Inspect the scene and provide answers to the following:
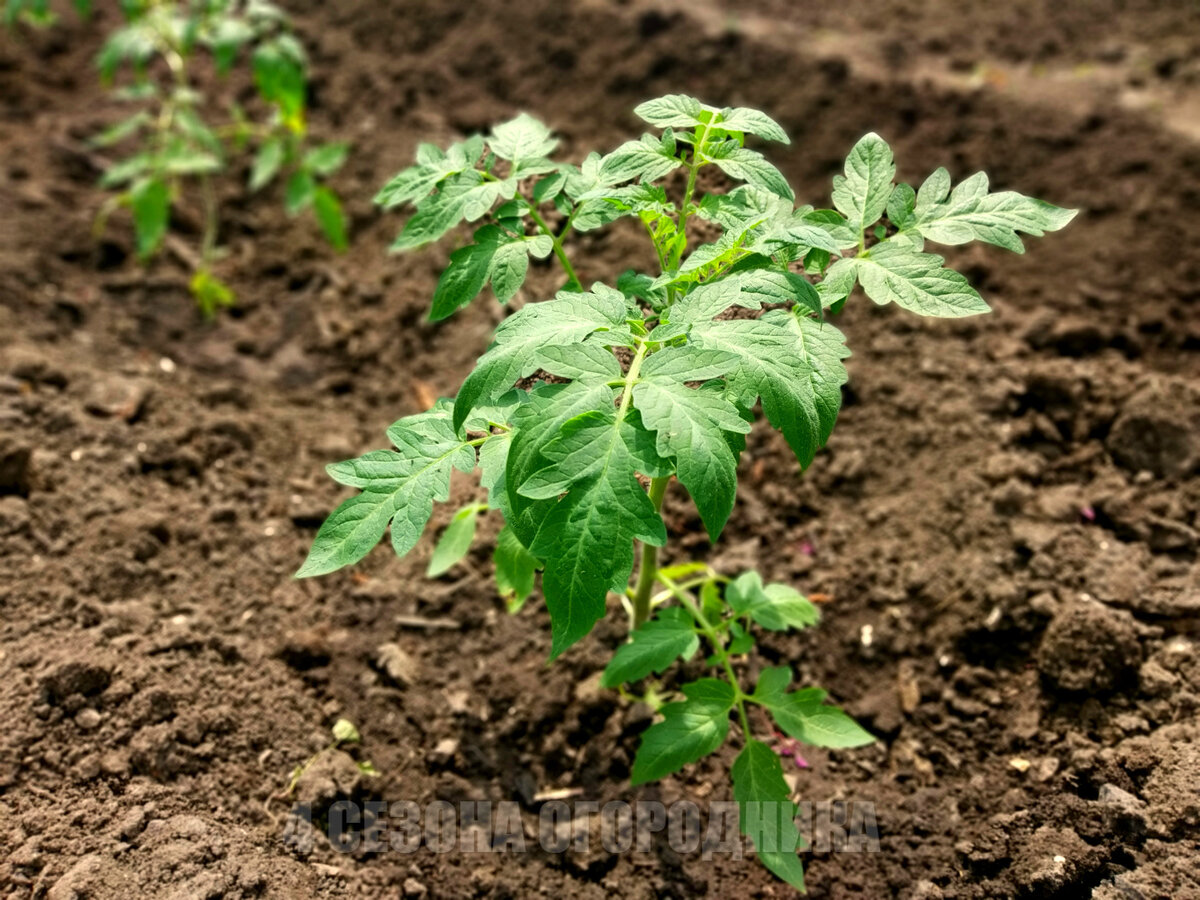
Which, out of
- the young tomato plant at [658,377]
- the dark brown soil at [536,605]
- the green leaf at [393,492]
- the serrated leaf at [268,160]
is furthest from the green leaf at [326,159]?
the green leaf at [393,492]

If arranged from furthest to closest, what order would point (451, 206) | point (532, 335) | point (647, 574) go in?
point (647, 574)
point (451, 206)
point (532, 335)

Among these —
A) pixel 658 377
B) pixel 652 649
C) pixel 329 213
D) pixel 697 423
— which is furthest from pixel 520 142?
pixel 329 213

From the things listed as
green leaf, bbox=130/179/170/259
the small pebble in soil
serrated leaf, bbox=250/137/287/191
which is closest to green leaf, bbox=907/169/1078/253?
the small pebble in soil

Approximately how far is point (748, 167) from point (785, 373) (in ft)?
Answer: 1.66

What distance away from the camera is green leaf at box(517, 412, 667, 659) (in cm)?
148

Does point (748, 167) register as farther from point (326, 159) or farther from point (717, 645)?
point (326, 159)

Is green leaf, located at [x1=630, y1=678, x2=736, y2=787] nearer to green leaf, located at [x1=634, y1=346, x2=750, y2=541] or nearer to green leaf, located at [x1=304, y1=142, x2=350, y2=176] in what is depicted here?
green leaf, located at [x1=634, y1=346, x2=750, y2=541]

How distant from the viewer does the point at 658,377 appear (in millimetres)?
1548

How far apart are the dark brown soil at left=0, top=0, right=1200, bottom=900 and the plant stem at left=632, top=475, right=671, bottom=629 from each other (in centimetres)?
30

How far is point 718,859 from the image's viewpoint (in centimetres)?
222

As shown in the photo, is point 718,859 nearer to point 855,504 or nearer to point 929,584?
point 929,584

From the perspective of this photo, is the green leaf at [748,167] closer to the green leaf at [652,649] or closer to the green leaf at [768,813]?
the green leaf at [652,649]

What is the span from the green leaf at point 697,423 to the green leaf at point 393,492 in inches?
15.4

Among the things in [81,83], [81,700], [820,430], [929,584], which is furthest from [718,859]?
[81,83]
